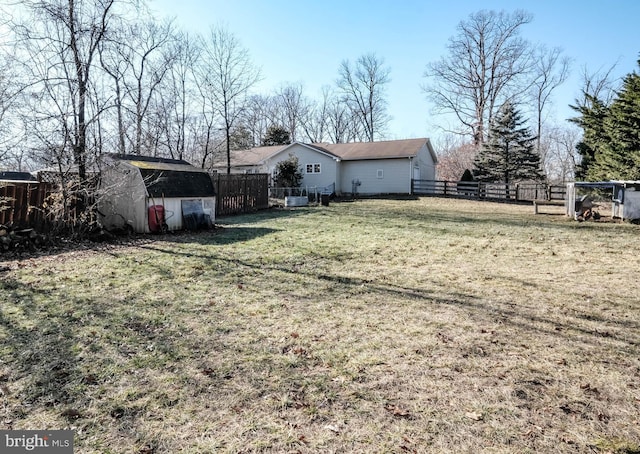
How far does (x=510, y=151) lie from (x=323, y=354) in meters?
27.3

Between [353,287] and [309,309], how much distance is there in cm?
124

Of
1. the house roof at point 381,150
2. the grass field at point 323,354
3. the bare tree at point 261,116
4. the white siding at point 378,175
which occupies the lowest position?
the grass field at point 323,354

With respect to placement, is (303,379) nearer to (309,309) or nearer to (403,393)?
(403,393)

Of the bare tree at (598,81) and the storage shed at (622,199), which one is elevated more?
the bare tree at (598,81)

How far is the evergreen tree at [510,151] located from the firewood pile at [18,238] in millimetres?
26870

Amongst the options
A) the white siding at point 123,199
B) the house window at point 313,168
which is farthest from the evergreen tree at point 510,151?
the white siding at point 123,199

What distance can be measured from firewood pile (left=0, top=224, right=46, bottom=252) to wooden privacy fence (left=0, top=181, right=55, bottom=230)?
0.31 meters

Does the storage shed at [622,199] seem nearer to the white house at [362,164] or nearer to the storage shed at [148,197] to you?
the white house at [362,164]

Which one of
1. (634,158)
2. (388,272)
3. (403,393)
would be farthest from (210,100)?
(403,393)

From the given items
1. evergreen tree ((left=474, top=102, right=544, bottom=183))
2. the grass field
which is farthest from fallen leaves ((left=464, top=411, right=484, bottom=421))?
evergreen tree ((left=474, top=102, right=544, bottom=183))

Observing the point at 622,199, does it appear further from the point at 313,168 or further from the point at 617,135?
the point at 313,168

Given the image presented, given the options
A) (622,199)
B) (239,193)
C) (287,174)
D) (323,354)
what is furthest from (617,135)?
(323,354)

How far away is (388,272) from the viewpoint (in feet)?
22.4

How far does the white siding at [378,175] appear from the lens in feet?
85.5
